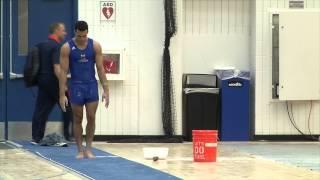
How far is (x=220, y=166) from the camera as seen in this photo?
8625mm

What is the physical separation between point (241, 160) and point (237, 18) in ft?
14.3

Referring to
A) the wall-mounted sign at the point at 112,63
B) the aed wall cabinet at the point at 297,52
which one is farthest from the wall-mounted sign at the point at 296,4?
the wall-mounted sign at the point at 112,63

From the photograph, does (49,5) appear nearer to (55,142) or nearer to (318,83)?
(55,142)

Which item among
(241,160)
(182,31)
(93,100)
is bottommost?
(241,160)

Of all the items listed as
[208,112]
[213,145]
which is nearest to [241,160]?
[213,145]

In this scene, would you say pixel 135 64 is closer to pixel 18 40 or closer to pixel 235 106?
pixel 235 106

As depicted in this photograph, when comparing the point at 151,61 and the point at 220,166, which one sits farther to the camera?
the point at 151,61

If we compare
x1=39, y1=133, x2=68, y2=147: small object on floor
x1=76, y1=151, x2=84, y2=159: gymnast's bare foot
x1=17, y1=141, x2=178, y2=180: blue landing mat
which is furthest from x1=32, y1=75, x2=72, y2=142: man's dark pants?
x1=76, y1=151, x2=84, y2=159: gymnast's bare foot

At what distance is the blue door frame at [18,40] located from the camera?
1223 cm

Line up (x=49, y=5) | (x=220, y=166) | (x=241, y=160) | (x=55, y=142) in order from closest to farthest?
(x=220, y=166), (x=241, y=160), (x=55, y=142), (x=49, y=5)

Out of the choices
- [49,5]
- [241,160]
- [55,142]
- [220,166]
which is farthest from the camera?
[49,5]

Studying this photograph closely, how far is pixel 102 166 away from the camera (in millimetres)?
8250

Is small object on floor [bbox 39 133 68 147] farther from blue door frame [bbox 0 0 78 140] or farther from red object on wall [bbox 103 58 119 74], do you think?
red object on wall [bbox 103 58 119 74]

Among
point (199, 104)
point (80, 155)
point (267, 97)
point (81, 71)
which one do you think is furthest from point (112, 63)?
point (80, 155)
